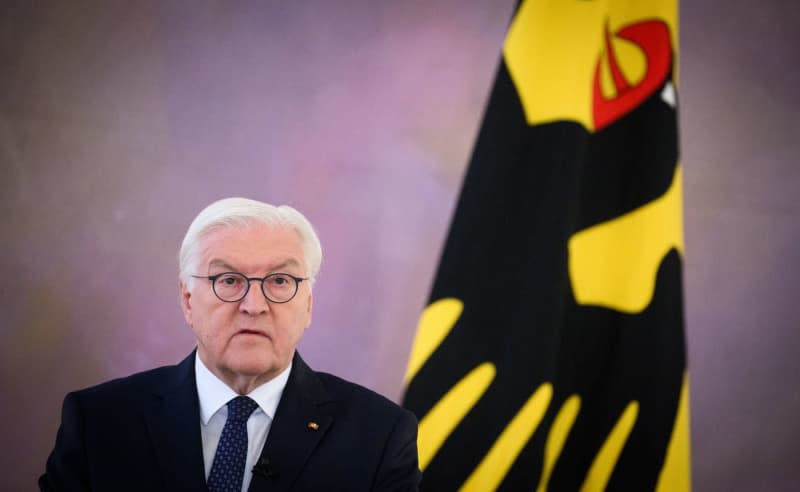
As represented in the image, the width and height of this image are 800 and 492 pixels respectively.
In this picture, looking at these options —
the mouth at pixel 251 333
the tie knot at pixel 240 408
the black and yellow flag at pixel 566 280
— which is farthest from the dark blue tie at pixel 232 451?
the black and yellow flag at pixel 566 280

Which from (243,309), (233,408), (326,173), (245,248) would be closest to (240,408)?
(233,408)

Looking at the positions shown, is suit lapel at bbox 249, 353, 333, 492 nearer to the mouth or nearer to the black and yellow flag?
the mouth

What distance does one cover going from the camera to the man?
160 centimetres

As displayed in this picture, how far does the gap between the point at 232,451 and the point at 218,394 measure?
5.8 inches

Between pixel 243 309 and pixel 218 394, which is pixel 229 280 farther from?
pixel 218 394

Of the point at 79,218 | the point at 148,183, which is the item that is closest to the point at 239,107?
the point at 148,183

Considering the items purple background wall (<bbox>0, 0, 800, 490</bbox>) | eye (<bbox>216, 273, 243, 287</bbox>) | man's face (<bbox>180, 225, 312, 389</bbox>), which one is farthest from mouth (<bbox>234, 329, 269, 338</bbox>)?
purple background wall (<bbox>0, 0, 800, 490</bbox>)

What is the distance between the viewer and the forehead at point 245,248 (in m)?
1.65

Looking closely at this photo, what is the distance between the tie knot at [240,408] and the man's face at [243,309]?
43mm

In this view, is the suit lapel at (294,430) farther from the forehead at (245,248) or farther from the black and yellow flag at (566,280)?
the black and yellow flag at (566,280)

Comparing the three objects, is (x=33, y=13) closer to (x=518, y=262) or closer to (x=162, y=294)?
(x=162, y=294)

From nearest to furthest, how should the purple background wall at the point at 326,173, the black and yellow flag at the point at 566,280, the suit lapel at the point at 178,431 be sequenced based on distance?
the suit lapel at the point at 178,431 → the purple background wall at the point at 326,173 → the black and yellow flag at the point at 566,280

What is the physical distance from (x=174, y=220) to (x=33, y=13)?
0.70 m

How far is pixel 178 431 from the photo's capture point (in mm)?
1628
